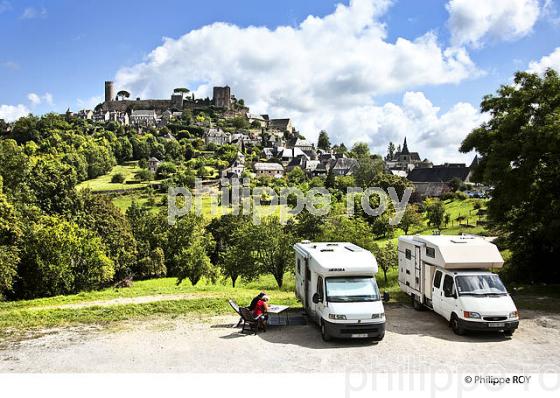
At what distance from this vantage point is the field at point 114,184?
108 meters

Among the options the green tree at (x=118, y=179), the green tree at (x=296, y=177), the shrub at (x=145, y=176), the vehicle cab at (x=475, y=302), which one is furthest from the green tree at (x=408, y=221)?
the green tree at (x=118, y=179)

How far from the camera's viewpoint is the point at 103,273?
3005cm

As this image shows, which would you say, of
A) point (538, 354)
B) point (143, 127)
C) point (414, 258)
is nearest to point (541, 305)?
point (414, 258)

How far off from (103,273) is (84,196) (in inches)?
430

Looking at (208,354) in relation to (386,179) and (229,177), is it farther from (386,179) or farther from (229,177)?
(229,177)

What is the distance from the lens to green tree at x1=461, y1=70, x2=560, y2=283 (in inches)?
784

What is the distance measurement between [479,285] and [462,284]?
516 millimetres

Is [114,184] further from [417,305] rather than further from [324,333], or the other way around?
[324,333]

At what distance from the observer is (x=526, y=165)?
66.2 feet

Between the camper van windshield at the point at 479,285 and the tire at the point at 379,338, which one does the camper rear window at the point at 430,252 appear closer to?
the camper van windshield at the point at 479,285

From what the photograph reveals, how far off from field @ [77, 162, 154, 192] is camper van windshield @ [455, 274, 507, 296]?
91063 millimetres

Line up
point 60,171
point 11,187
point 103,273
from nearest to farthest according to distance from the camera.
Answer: point 103,273 < point 11,187 < point 60,171

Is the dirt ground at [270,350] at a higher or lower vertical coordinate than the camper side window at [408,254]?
lower

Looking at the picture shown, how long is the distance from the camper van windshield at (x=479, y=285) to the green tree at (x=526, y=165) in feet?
20.4
